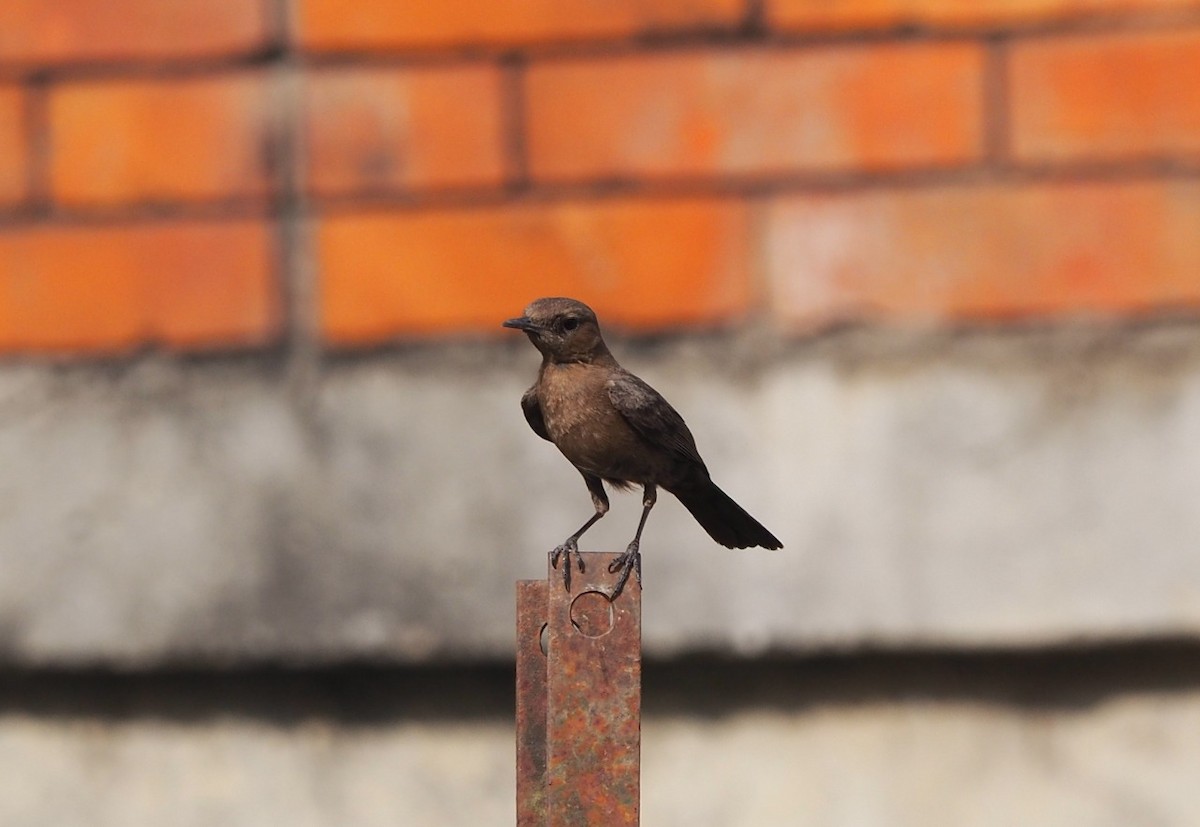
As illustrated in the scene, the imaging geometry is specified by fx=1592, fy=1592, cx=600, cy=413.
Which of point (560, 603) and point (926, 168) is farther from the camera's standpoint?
point (926, 168)

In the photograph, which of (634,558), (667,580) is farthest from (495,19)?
(634,558)

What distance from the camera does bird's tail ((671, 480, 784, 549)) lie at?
262 centimetres

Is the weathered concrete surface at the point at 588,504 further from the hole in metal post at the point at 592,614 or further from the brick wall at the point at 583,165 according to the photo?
the hole in metal post at the point at 592,614

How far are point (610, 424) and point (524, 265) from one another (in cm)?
41

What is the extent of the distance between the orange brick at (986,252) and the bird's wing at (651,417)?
379 millimetres

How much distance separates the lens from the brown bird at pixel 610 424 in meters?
2.57

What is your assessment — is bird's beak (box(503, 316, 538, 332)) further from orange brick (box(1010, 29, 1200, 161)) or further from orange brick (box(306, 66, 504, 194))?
orange brick (box(1010, 29, 1200, 161))

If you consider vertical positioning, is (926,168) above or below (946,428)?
above

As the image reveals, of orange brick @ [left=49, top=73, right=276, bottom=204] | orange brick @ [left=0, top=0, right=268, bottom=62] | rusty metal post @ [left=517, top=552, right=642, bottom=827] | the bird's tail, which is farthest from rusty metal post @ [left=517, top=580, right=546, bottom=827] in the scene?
orange brick @ [left=0, top=0, right=268, bottom=62]

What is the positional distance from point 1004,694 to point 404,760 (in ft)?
3.58

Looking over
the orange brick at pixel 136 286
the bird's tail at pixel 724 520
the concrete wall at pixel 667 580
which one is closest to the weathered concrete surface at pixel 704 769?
the concrete wall at pixel 667 580

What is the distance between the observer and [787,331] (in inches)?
112

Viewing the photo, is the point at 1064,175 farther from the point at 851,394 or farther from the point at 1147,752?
the point at 1147,752

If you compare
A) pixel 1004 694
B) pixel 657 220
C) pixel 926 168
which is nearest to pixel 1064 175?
pixel 926 168
